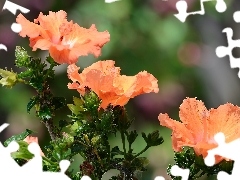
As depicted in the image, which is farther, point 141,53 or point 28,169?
point 141,53

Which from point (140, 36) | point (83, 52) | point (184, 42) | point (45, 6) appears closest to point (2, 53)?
point (45, 6)

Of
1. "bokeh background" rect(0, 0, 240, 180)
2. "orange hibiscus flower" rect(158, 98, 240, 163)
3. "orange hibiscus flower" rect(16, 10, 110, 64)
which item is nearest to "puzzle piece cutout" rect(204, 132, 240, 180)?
"orange hibiscus flower" rect(158, 98, 240, 163)

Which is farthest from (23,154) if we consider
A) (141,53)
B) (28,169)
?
(141,53)

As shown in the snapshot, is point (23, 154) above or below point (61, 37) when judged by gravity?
below

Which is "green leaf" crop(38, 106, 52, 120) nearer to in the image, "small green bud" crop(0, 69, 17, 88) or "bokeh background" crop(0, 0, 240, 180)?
"small green bud" crop(0, 69, 17, 88)

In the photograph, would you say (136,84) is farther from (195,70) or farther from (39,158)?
(195,70)

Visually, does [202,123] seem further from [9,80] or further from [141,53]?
[141,53]
